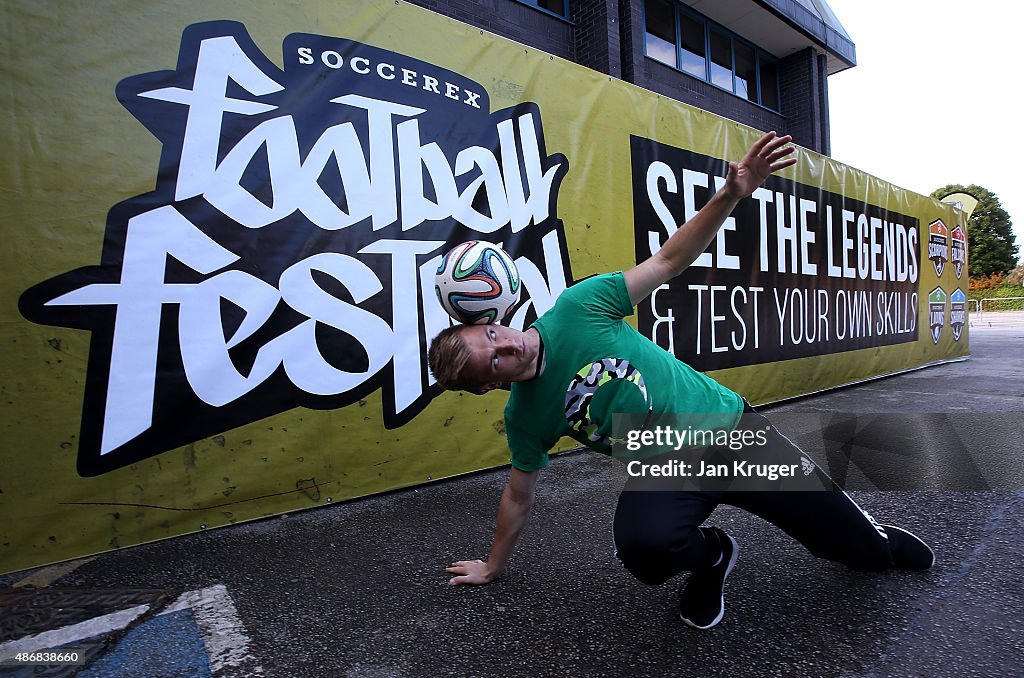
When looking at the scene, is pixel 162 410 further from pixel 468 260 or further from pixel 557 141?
pixel 557 141

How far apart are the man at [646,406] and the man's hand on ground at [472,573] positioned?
412 millimetres

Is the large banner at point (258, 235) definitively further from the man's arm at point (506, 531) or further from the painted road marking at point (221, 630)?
the man's arm at point (506, 531)

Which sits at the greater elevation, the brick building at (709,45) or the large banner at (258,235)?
the brick building at (709,45)

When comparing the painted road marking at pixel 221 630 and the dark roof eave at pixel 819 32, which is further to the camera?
the dark roof eave at pixel 819 32

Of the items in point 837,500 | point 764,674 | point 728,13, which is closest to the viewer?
point 764,674

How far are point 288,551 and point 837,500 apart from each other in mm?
2449

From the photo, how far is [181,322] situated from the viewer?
3131 millimetres

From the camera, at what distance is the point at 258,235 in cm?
338

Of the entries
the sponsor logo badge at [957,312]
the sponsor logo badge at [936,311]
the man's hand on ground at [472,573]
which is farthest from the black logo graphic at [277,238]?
the sponsor logo badge at [957,312]

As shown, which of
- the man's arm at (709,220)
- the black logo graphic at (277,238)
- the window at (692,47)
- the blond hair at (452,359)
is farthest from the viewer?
the window at (692,47)

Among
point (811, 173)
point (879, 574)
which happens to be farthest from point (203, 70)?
point (811, 173)

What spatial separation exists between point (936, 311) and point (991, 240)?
160 ft

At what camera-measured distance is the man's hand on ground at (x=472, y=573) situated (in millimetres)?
2424

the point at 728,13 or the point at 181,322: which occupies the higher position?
the point at 728,13
